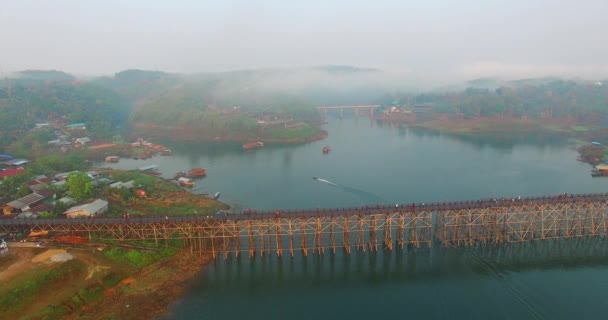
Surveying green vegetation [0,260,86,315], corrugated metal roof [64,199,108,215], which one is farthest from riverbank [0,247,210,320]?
corrugated metal roof [64,199,108,215]

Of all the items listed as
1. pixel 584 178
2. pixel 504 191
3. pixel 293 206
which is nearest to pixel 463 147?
pixel 584 178

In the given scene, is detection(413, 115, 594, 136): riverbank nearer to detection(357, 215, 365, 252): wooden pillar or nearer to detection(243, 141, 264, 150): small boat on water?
detection(243, 141, 264, 150): small boat on water

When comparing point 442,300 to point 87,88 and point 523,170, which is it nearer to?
point 523,170

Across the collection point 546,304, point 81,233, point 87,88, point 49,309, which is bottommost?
point 546,304

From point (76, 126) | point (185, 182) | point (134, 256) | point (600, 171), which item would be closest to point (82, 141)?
point (76, 126)

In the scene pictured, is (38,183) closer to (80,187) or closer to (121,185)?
(80,187)

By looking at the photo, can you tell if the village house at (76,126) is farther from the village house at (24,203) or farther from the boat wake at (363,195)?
the boat wake at (363,195)
